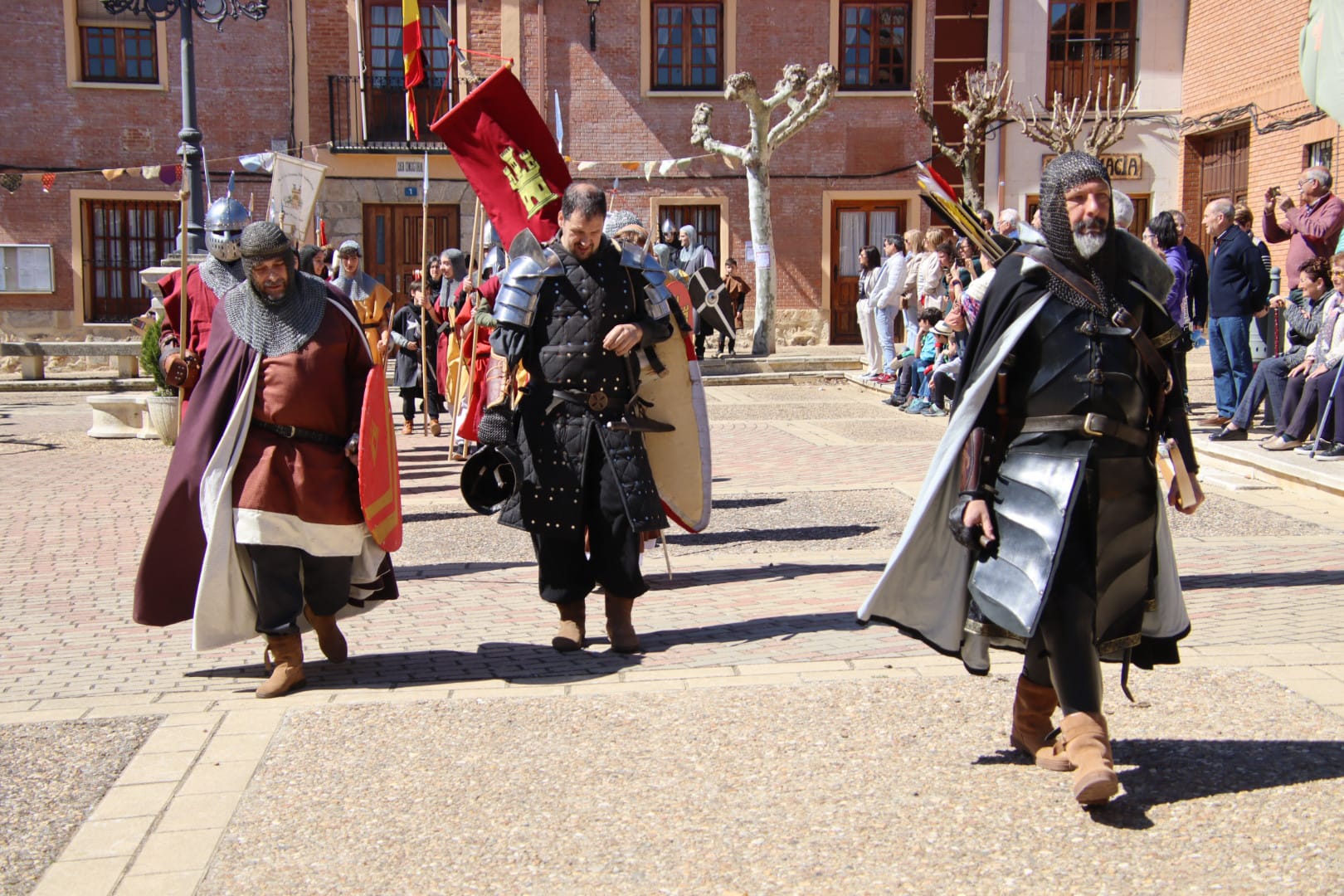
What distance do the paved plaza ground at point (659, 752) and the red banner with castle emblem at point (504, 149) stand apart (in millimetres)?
1972

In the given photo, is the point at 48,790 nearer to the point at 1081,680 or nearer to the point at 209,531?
the point at 209,531

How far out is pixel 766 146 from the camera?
2275 centimetres

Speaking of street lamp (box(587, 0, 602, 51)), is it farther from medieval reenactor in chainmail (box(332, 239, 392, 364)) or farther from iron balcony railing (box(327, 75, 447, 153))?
medieval reenactor in chainmail (box(332, 239, 392, 364))

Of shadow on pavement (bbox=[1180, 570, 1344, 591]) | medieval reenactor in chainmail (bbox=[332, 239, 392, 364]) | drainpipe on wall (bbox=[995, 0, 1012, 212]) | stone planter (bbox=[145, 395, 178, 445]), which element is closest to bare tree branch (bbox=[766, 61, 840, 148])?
drainpipe on wall (bbox=[995, 0, 1012, 212])

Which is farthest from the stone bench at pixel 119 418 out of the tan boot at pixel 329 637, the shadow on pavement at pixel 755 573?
the tan boot at pixel 329 637

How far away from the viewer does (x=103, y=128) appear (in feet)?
80.7

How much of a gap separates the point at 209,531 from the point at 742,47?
2231 cm

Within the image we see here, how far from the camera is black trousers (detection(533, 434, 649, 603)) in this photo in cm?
582

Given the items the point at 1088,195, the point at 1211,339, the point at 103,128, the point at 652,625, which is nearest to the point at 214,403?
the point at 652,625

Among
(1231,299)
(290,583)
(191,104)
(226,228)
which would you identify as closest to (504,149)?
(226,228)

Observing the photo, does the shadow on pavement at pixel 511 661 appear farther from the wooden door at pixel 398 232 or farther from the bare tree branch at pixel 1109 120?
the wooden door at pixel 398 232

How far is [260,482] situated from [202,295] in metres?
1.73

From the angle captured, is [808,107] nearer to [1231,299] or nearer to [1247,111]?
[1247,111]

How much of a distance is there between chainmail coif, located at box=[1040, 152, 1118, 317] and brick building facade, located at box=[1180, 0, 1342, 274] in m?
13.3
